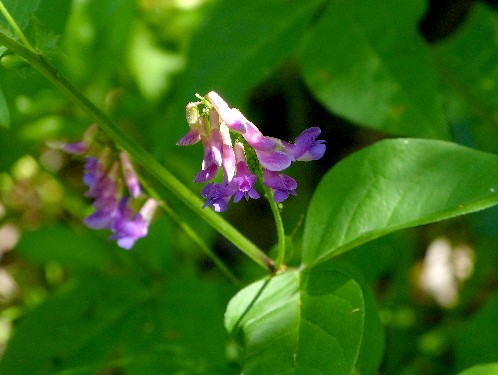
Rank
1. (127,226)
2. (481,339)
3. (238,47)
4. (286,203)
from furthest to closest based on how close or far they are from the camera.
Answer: (286,203) → (238,47) → (481,339) → (127,226)

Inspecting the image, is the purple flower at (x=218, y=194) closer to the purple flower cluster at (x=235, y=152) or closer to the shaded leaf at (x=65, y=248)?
the purple flower cluster at (x=235, y=152)

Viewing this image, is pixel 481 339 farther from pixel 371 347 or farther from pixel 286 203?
pixel 286 203

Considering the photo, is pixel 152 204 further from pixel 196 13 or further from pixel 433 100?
pixel 196 13

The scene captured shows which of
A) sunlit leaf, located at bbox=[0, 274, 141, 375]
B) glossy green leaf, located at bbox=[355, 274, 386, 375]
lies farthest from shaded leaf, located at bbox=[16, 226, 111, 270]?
glossy green leaf, located at bbox=[355, 274, 386, 375]

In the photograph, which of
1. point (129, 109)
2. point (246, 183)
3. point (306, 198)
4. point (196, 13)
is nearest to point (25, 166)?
point (129, 109)

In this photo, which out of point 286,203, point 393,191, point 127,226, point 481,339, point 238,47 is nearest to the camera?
point 393,191

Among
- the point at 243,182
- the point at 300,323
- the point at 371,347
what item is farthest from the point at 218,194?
the point at 371,347

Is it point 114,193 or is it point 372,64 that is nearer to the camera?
point 114,193
